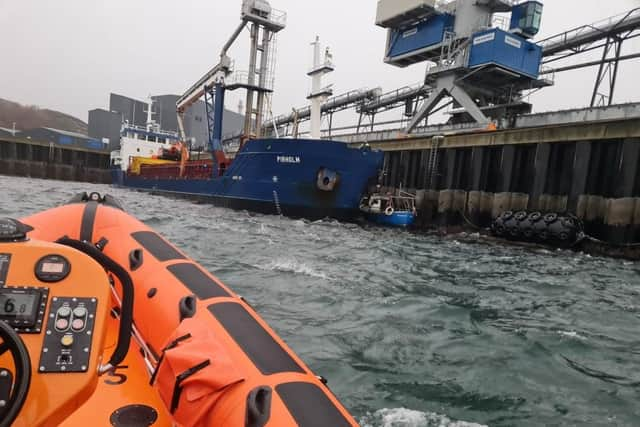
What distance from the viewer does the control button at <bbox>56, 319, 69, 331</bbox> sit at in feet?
4.79

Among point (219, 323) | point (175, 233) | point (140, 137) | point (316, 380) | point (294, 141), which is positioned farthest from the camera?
point (140, 137)

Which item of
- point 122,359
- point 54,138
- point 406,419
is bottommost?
point 406,419

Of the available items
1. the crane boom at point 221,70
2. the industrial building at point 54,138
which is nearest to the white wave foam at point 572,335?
the crane boom at point 221,70

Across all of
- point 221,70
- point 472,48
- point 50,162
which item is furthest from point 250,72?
point 50,162

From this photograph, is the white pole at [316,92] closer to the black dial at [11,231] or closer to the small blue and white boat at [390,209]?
the small blue and white boat at [390,209]

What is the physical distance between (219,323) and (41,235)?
200 cm

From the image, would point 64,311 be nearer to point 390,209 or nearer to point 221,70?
point 390,209

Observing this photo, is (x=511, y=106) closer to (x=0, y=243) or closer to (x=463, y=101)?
(x=463, y=101)

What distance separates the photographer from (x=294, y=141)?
547 inches

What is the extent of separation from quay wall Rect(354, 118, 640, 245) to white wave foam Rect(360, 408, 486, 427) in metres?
9.34

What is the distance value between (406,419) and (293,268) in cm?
369

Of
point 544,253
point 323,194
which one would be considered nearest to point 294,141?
point 323,194

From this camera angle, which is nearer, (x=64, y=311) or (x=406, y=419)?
(x=64, y=311)

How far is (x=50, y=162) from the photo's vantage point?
3419cm
